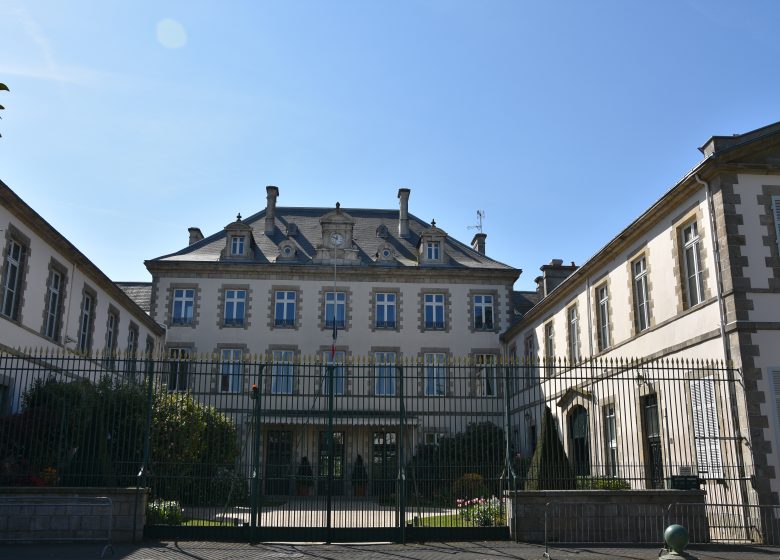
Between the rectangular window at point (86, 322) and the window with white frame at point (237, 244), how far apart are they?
972 centimetres

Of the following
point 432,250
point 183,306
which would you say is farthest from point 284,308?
point 432,250

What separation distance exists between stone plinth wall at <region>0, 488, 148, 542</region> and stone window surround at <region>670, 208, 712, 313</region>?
1059cm

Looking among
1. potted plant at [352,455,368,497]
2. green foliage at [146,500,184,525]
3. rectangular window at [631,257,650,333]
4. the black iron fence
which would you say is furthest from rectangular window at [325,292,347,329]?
green foliage at [146,500,184,525]

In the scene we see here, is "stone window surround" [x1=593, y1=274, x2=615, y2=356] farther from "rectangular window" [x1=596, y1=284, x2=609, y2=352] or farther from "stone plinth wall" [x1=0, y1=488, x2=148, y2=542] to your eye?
"stone plinth wall" [x1=0, y1=488, x2=148, y2=542]

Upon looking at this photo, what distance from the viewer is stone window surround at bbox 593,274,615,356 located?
18.9m

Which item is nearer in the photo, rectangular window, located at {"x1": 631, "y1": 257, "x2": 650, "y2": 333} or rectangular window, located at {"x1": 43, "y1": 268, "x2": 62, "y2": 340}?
rectangular window, located at {"x1": 631, "y1": 257, "x2": 650, "y2": 333}

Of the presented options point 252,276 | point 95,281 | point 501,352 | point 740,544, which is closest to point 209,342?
point 252,276

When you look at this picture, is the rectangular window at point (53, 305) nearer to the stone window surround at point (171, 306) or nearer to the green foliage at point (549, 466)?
the stone window surround at point (171, 306)

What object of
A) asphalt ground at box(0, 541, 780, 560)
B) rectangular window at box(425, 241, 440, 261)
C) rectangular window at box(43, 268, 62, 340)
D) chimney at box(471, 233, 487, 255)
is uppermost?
chimney at box(471, 233, 487, 255)

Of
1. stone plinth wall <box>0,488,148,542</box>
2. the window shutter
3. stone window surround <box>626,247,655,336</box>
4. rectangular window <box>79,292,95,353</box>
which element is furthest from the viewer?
rectangular window <box>79,292,95,353</box>

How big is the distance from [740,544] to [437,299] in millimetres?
20082

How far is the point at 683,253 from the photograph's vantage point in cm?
1514

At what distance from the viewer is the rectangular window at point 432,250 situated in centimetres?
3196

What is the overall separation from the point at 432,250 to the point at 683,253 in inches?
685
